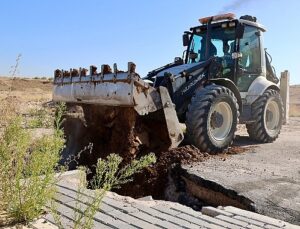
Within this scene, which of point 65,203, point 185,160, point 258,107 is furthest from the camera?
point 258,107

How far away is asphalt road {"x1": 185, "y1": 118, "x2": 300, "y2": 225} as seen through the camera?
512 centimetres

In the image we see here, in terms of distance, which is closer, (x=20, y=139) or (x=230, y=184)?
(x=20, y=139)

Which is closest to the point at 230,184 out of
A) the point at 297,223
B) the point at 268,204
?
the point at 268,204

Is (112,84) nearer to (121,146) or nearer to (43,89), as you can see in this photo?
(121,146)

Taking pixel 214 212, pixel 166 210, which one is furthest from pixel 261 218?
pixel 166 210

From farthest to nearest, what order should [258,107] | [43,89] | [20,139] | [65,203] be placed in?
[43,89]
[258,107]
[65,203]
[20,139]

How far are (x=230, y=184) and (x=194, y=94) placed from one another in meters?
2.73

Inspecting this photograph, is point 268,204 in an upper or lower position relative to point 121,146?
lower

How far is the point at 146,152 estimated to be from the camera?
24.7 ft

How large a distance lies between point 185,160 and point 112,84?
186cm

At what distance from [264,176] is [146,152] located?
2.15 meters

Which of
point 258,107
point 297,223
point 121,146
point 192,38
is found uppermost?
point 192,38

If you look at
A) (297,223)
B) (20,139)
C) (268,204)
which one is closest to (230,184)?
(268,204)

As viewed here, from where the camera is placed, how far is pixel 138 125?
7516 millimetres
